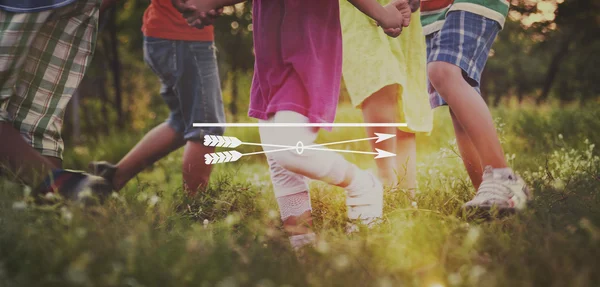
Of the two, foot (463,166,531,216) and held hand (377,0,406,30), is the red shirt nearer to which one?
held hand (377,0,406,30)

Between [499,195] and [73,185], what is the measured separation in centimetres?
166

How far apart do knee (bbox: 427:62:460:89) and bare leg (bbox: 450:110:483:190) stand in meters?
0.19

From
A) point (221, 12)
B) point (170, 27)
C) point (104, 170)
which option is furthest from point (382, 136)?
point (104, 170)

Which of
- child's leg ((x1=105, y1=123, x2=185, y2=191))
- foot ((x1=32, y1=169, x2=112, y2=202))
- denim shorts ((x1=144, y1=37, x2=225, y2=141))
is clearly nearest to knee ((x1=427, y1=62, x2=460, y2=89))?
denim shorts ((x1=144, y1=37, x2=225, y2=141))

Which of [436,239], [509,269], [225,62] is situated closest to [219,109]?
[225,62]

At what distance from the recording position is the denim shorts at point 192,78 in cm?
280

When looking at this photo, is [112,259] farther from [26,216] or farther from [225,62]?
[225,62]

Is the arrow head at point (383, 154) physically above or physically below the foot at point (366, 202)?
above

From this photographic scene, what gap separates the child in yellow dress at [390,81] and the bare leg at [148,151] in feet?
3.26

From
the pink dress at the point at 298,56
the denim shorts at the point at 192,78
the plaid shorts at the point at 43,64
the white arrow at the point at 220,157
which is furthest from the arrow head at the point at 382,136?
the plaid shorts at the point at 43,64

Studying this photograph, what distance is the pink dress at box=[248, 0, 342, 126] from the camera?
217 cm

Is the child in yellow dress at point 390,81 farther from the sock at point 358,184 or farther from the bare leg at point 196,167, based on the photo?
the bare leg at point 196,167

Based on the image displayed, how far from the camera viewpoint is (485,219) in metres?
2.22

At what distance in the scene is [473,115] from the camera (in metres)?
2.37
